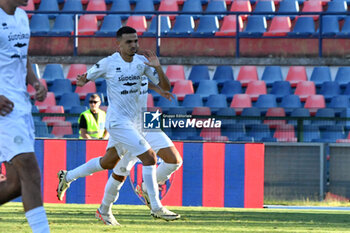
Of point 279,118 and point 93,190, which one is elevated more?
point 279,118

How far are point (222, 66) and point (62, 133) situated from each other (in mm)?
5619

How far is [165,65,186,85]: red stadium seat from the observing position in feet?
57.4

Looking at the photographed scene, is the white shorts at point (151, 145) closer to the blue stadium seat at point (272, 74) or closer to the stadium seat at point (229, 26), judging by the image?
the blue stadium seat at point (272, 74)

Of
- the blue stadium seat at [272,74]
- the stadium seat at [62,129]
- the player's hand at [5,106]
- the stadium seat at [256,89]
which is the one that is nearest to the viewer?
the player's hand at [5,106]

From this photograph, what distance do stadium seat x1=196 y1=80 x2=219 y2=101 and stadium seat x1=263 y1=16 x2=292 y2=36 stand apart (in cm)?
228

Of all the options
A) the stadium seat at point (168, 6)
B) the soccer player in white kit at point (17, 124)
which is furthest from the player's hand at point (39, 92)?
the stadium seat at point (168, 6)

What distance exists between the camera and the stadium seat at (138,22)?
18828 mm

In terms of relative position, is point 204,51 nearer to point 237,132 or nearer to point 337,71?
point 337,71

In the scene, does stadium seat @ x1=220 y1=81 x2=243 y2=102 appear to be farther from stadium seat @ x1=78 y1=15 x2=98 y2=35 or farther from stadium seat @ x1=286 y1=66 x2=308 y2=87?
stadium seat @ x1=78 y1=15 x2=98 y2=35

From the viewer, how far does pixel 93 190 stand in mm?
12219

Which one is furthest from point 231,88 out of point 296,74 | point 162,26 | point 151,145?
point 151,145

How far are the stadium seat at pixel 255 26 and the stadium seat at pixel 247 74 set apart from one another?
3.33 ft

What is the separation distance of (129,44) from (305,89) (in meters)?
9.48

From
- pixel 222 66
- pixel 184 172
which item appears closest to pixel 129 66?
pixel 184 172
